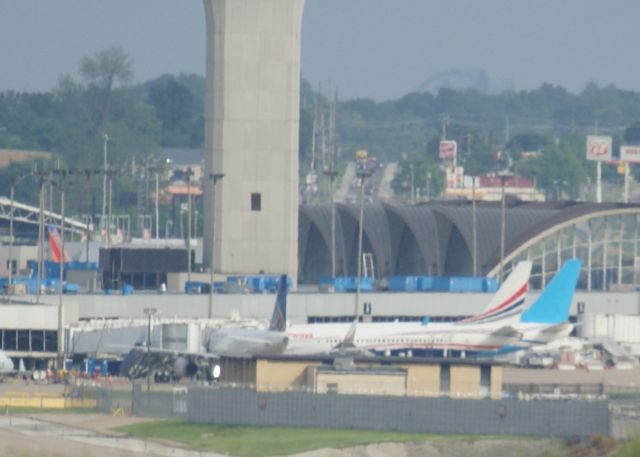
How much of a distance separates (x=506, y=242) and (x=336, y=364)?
60.3 meters

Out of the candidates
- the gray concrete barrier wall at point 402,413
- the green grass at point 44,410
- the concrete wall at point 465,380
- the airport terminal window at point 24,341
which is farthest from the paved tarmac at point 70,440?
the airport terminal window at point 24,341

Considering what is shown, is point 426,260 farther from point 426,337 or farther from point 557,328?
point 557,328

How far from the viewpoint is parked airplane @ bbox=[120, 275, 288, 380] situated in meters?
100

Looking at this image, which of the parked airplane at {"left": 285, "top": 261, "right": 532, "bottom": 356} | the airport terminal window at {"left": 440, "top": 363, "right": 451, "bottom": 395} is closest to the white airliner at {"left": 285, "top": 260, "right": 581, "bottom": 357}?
the parked airplane at {"left": 285, "top": 261, "right": 532, "bottom": 356}

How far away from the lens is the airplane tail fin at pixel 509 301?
10638 cm

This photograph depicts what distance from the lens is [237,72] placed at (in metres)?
129

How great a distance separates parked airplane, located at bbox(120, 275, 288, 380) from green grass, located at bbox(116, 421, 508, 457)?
21.7 meters

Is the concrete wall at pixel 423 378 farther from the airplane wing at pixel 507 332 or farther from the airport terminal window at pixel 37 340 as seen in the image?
the airport terminal window at pixel 37 340

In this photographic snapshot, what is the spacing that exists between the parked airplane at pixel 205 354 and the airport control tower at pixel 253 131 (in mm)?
26886

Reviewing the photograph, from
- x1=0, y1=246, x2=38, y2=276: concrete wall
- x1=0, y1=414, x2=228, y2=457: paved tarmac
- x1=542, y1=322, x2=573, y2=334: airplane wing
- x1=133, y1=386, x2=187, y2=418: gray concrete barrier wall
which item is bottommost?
x1=0, y1=414, x2=228, y2=457: paved tarmac

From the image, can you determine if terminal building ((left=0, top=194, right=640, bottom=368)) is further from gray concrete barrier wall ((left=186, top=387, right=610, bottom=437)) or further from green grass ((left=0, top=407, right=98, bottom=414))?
gray concrete barrier wall ((left=186, top=387, right=610, bottom=437))

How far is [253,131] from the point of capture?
130m

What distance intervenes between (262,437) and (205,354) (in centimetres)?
2724

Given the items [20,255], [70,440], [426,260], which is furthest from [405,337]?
[20,255]
